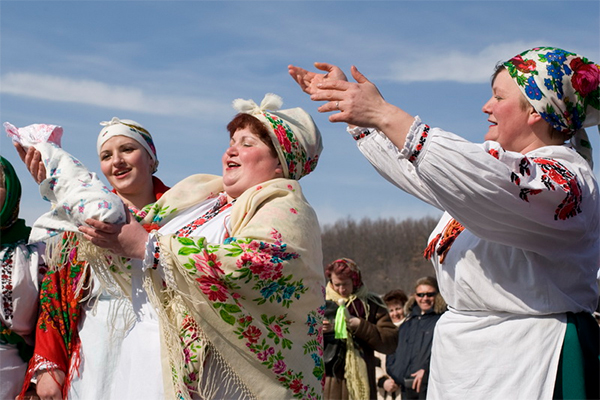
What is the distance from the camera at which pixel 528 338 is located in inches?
110

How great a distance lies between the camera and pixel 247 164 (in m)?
3.74

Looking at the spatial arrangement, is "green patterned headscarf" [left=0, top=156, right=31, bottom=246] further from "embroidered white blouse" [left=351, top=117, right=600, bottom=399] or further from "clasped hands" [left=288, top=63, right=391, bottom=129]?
"embroidered white blouse" [left=351, top=117, right=600, bottom=399]

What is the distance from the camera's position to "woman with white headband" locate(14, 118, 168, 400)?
144 inches

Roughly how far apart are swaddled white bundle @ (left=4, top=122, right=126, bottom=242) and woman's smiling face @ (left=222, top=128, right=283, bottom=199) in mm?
604

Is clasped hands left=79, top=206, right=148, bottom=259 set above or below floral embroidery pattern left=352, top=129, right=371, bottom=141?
below

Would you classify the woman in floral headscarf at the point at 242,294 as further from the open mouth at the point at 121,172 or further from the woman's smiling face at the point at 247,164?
the open mouth at the point at 121,172

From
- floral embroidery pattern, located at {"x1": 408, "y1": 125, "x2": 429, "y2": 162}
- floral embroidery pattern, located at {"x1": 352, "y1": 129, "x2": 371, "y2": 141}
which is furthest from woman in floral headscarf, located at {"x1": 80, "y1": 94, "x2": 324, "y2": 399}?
floral embroidery pattern, located at {"x1": 408, "y1": 125, "x2": 429, "y2": 162}

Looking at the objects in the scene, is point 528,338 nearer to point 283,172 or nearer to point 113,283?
point 283,172

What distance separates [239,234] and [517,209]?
4.09ft

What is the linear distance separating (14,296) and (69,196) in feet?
4.44

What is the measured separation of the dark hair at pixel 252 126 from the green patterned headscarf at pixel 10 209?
153 cm

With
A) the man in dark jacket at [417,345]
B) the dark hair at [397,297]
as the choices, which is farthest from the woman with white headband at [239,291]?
the dark hair at [397,297]

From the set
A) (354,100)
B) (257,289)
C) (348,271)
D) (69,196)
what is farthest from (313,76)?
(348,271)

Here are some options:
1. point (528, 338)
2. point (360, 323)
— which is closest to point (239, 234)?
point (528, 338)
